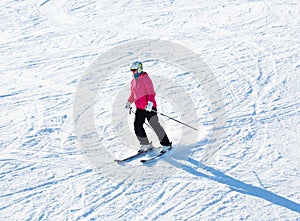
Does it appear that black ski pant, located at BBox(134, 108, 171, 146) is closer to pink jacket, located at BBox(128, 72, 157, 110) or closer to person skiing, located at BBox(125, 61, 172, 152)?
person skiing, located at BBox(125, 61, 172, 152)

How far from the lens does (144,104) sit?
25.2 ft

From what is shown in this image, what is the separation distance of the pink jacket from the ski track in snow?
1.13m

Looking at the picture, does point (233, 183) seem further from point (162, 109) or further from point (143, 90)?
point (162, 109)

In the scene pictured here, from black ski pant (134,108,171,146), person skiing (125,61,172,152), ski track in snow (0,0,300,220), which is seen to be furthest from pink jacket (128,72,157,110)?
ski track in snow (0,0,300,220)

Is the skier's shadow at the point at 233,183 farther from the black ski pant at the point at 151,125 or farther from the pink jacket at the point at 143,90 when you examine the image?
the pink jacket at the point at 143,90

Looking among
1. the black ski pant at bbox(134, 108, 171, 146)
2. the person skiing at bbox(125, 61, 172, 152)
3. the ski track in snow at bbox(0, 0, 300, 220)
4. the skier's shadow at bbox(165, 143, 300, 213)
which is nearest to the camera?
the skier's shadow at bbox(165, 143, 300, 213)

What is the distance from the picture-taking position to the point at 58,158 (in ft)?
26.9

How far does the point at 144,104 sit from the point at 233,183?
6.75 feet

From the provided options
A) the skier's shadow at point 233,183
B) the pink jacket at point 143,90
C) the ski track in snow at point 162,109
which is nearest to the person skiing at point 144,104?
the pink jacket at point 143,90

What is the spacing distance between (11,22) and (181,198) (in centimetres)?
1329

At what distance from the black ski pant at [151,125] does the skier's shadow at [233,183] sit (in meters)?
0.38

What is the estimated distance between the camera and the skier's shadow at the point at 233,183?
6.43m

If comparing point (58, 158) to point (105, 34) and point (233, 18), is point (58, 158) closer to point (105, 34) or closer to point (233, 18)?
point (105, 34)

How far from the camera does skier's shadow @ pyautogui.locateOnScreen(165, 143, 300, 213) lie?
6430 millimetres
